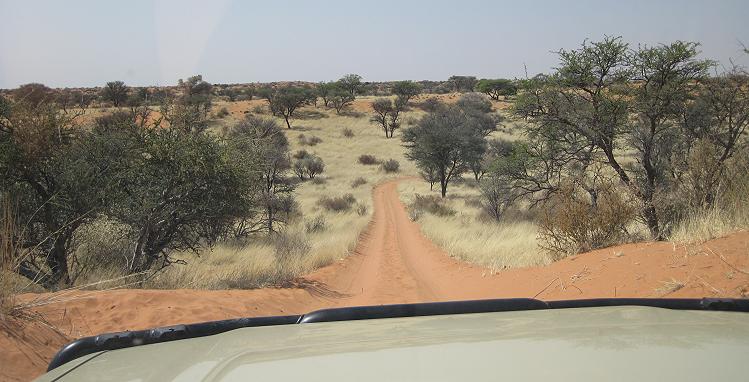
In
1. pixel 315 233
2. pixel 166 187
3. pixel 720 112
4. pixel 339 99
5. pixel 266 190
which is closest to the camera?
pixel 166 187

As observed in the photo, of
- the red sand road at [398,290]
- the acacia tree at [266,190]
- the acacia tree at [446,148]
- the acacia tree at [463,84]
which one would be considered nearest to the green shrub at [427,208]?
the acacia tree at [446,148]

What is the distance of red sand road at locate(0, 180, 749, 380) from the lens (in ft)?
18.8

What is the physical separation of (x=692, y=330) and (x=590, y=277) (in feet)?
17.8

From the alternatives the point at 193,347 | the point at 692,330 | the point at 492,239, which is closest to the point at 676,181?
the point at 492,239

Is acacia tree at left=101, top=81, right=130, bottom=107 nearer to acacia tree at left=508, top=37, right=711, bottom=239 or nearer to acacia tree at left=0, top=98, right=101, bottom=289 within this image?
acacia tree at left=0, top=98, right=101, bottom=289

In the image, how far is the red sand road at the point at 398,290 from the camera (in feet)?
18.8

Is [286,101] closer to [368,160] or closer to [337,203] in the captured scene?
[368,160]

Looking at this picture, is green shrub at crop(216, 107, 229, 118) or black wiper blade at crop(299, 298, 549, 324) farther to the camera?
green shrub at crop(216, 107, 229, 118)

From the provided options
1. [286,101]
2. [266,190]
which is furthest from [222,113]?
[266,190]

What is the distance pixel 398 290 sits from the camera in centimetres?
1127

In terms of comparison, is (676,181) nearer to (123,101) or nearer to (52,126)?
(52,126)

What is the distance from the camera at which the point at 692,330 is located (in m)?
2.79

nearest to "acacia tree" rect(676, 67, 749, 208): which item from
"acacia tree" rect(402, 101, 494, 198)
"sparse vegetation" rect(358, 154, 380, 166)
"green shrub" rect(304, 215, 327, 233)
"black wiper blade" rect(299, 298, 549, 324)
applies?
"black wiper blade" rect(299, 298, 549, 324)

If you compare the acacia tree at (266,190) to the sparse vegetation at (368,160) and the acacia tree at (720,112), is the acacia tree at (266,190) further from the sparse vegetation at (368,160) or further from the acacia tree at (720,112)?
the sparse vegetation at (368,160)
